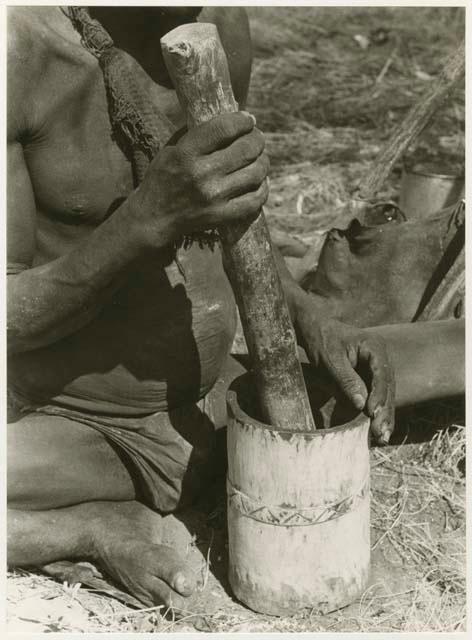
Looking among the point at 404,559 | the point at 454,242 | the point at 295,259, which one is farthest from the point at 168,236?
the point at 295,259

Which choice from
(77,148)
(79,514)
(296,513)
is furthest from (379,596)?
(77,148)

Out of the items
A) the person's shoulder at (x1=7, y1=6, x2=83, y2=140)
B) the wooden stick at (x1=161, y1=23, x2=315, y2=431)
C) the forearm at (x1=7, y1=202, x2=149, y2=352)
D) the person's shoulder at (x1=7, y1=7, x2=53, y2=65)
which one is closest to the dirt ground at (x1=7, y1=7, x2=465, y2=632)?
the wooden stick at (x1=161, y1=23, x2=315, y2=431)

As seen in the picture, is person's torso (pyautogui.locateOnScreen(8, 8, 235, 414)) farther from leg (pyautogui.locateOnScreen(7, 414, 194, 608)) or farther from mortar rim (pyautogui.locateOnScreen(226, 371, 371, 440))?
mortar rim (pyautogui.locateOnScreen(226, 371, 371, 440))

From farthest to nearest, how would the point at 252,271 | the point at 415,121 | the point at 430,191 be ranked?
the point at 430,191, the point at 415,121, the point at 252,271

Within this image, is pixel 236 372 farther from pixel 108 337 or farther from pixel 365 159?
pixel 365 159

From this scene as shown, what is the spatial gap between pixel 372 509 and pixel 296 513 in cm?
65

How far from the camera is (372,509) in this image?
8.94 ft

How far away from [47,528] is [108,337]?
53cm

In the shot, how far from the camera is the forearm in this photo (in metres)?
2.00

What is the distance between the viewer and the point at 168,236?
1.93 meters

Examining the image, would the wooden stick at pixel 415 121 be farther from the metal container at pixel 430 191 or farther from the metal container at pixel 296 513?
the metal container at pixel 296 513

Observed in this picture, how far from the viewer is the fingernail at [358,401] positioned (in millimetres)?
2258

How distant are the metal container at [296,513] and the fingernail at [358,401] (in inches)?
2.6

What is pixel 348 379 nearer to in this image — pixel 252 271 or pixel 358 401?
pixel 358 401
